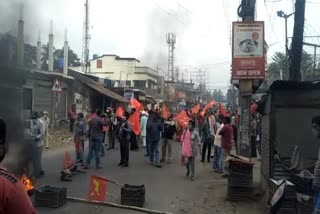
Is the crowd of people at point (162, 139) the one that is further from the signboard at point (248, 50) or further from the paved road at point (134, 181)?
the signboard at point (248, 50)

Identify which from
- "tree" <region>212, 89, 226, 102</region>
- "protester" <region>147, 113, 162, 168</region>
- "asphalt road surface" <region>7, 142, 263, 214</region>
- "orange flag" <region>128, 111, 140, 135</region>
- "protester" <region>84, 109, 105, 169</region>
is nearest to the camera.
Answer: "asphalt road surface" <region>7, 142, 263, 214</region>

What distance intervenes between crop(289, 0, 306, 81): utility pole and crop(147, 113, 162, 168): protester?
13.5 feet

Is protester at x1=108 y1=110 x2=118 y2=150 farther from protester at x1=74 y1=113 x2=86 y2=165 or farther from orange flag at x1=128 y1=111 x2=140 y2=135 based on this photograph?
protester at x1=74 y1=113 x2=86 y2=165

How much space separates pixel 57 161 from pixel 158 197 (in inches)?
231

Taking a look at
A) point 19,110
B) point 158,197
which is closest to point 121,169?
point 158,197

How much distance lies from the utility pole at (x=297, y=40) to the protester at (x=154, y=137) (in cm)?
412

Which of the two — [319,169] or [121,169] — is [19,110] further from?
[319,169]

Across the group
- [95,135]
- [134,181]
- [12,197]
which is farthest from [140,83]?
[12,197]

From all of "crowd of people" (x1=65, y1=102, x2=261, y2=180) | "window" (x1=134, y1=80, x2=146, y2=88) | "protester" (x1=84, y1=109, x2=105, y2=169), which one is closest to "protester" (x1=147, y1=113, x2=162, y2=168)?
"crowd of people" (x1=65, y1=102, x2=261, y2=180)

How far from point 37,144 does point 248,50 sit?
5.49 m

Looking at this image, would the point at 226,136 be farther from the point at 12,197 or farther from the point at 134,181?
the point at 12,197

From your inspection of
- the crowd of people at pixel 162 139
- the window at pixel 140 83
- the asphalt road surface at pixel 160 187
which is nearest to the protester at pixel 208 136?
the crowd of people at pixel 162 139

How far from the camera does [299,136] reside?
8320mm

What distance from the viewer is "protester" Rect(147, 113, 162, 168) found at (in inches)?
565
